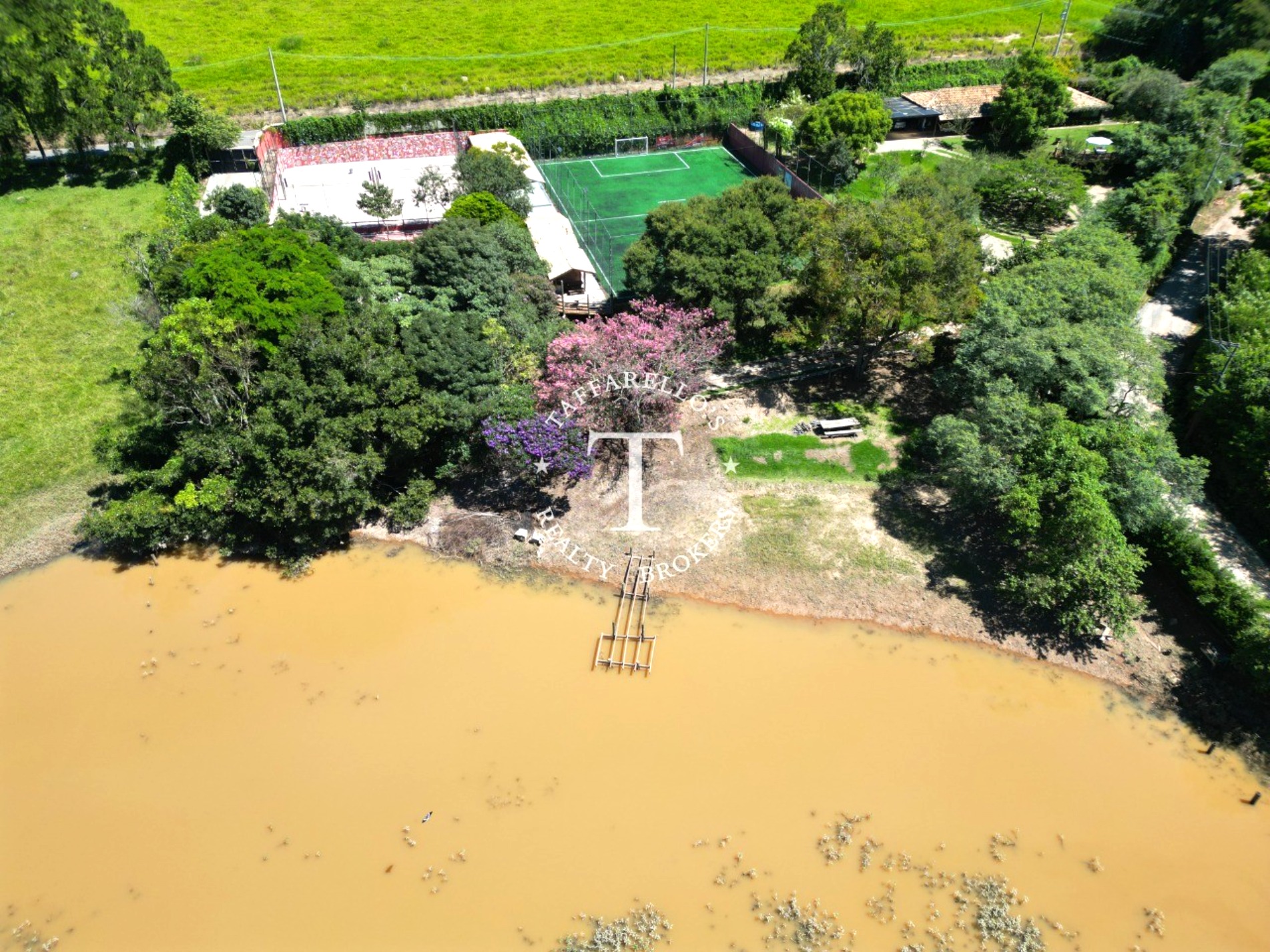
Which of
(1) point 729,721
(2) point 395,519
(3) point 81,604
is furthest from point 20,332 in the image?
(1) point 729,721

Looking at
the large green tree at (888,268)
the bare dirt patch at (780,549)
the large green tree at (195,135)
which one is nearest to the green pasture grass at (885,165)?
the large green tree at (888,268)

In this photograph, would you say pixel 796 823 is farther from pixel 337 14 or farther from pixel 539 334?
pixel 337 14

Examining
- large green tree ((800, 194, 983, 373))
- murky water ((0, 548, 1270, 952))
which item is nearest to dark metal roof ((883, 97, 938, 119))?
large green tree ((800, 194, 983, 373))

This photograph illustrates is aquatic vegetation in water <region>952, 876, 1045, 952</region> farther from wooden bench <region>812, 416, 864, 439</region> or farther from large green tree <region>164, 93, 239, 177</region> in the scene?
large green tree <region>164, 93, 239, 177</region>

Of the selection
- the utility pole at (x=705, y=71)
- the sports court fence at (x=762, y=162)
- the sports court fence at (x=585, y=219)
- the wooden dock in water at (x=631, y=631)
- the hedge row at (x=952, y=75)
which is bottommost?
the wooden dock in water at (x=631, y=631)

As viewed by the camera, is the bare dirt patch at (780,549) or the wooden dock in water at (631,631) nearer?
the wooden dock in water at (631,631)

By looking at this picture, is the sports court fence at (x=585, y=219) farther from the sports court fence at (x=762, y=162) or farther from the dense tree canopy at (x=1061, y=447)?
the dense tree canopy at (x=1061, y=447)

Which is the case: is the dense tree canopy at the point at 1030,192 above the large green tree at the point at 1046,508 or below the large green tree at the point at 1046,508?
above
